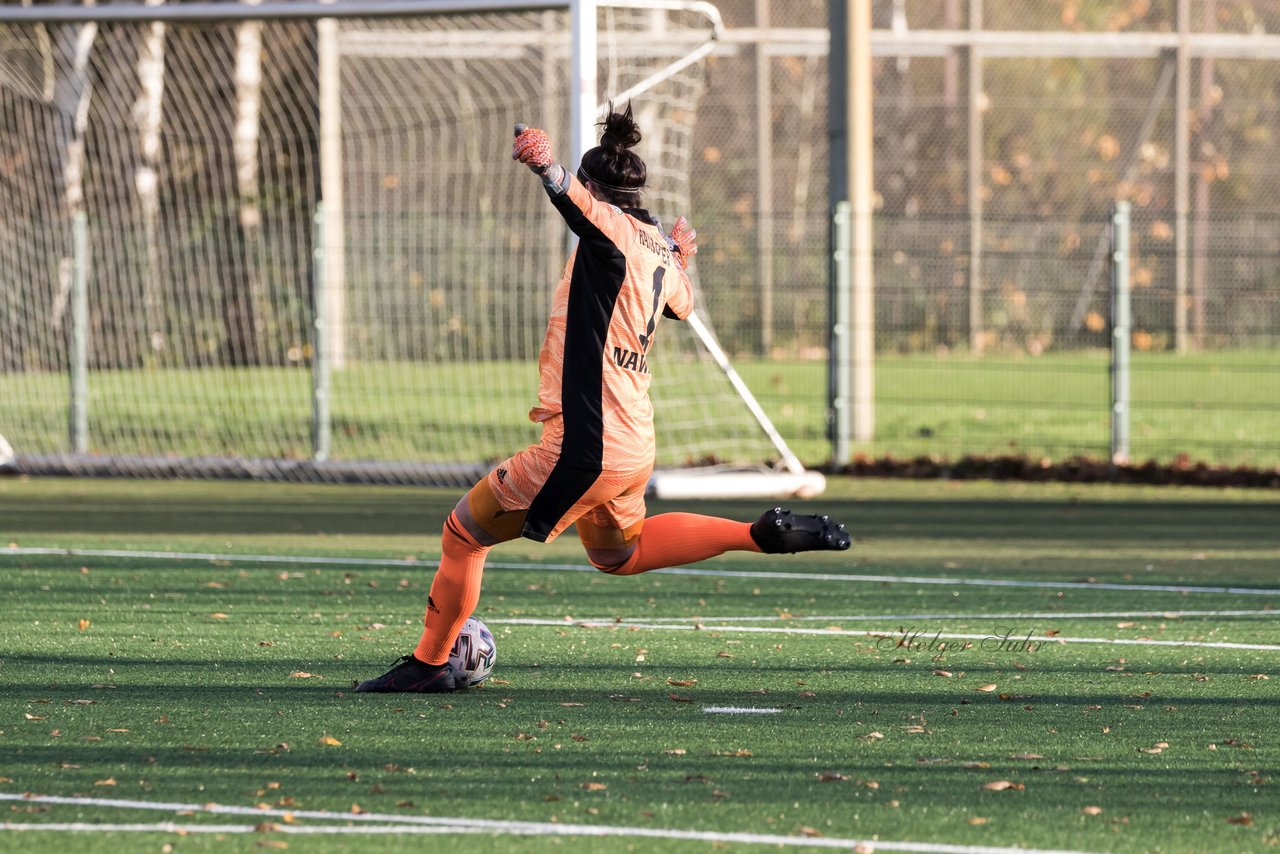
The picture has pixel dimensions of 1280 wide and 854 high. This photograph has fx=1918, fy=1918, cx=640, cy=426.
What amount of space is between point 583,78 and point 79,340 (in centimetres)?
561

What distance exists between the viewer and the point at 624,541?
6.56 m

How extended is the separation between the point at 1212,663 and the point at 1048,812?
2618 mm

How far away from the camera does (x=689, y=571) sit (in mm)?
10156

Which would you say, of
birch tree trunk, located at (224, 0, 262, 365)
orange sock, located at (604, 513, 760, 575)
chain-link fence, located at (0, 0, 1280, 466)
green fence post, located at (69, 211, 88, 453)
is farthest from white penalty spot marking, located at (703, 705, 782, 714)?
birch tree trunk, located at (224, 0, 262, 365)

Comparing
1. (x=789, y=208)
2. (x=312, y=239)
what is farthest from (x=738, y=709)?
(x=789, y=208)

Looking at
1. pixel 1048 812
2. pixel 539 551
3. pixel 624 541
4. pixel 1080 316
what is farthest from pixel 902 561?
pixel 1080 316

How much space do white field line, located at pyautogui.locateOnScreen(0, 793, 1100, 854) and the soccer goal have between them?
8.08m

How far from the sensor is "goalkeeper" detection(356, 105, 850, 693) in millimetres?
6215

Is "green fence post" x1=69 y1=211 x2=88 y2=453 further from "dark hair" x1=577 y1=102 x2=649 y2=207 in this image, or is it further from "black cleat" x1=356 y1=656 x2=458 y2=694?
"dark hair" x1=577 y1=102 x2=649 y2=207

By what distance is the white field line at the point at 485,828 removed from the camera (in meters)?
4.63

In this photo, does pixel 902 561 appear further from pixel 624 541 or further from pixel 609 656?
pixel 624 541

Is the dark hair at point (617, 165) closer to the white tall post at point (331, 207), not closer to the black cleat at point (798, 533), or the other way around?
the black cleat at point (798, 533)

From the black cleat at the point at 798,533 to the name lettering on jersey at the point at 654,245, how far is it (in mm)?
922

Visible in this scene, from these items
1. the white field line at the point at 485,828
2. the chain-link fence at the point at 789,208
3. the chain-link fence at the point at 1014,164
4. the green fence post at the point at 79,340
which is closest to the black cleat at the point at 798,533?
the white field line at the point at 485,828
